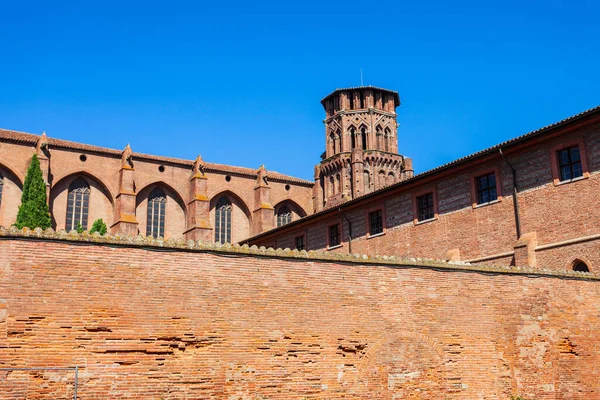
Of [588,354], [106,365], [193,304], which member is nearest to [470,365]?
[588,354]

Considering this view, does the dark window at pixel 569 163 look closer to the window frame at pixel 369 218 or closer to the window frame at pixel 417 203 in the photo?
the window frame at pixel 417 203

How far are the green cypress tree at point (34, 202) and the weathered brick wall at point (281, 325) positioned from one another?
102 ft

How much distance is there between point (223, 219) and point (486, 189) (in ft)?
103

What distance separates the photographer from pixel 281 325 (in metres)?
11.9

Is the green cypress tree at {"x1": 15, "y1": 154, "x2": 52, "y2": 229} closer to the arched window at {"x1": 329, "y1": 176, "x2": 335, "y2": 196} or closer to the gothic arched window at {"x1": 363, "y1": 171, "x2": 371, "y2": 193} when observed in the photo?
the arched window at {"x1": 329, "y1": 176, "x2": 335, "y2": 196}

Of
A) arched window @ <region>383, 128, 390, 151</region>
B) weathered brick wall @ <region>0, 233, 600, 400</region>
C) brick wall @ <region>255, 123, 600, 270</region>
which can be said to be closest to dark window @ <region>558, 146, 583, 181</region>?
brick wall @ <region>255, 123, 600, 270</region>

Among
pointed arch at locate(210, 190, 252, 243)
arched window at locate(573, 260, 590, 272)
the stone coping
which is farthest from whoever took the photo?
pointed arch at locate(210, 190, 252, 243)

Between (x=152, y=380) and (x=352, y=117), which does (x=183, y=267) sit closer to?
(x=152, y=380)

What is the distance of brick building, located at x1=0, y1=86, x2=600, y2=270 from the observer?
63.7ft

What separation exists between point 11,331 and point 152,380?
7.80 ft

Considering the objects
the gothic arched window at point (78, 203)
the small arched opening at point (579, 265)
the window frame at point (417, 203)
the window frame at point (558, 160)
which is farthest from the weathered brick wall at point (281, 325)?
the gothic arched window at point (78, 203)

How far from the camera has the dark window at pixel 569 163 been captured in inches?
757

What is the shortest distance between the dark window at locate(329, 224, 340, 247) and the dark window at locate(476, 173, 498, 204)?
868cm

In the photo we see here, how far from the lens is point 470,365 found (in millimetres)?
13578
